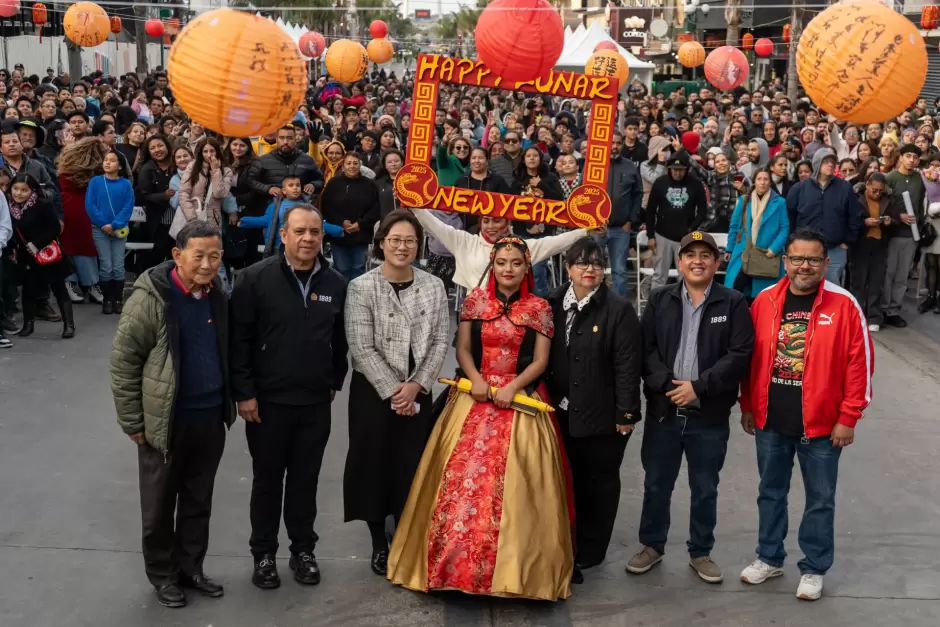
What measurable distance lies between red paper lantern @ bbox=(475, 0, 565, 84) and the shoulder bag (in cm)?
353

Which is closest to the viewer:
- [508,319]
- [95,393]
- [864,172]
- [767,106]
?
[508,319]

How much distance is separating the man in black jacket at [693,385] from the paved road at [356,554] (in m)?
0.26

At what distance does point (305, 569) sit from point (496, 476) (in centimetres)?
105

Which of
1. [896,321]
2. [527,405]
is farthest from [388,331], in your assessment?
[896,321]

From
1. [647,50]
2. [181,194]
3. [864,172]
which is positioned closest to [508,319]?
[181,194]

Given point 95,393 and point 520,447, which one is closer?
point 520,447

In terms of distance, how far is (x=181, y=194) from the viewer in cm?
1012

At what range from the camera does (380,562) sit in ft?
17.8

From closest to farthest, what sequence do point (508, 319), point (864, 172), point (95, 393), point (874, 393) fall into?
point (508, 319) < point (95, 393) < point (874, 393) < point (864, 172)

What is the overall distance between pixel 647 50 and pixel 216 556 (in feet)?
132

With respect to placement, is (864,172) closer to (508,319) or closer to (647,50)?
(508,319)

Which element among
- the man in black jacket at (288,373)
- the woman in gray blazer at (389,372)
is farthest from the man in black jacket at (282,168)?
the man in black jacket at (288,373)

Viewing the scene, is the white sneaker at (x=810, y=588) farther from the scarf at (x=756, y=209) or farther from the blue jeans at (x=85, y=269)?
the blue jeans at (x=85, y=269)

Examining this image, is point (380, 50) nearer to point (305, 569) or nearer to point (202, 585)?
point (305, 569)
